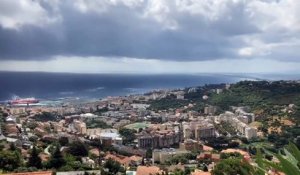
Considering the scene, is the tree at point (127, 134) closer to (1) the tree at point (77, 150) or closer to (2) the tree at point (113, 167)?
(1) the tree at point (77, 150)

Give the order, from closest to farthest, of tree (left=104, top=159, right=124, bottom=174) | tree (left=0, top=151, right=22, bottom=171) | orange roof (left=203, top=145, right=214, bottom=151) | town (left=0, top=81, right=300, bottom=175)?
tree (left=0, top=151, right=22, bottom=171) → town (left=0, top=81, right=300, bottom=175) → tree (left=104, top=159, right=124, bottom=174) → orange roof (left=203, top=145, right=214, bottom=151)

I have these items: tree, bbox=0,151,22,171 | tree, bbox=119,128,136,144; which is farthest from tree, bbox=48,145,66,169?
tree, bbox=119,128,136,144

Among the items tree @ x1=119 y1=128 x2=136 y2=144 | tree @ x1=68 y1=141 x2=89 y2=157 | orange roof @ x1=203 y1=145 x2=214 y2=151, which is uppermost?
tree @ x1=68 y1=141 x2=89 y2=157

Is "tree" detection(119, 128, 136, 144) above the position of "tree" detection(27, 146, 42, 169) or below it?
below

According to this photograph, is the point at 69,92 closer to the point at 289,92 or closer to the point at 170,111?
the point at 170,111

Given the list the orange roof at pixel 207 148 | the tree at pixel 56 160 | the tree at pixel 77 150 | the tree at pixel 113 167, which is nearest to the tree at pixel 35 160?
the tree at pixel 56 160

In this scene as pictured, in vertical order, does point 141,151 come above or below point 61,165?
below

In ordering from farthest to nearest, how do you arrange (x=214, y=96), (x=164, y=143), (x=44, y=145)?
(x=214, y=96), (x=164, y=143), (x=44, y=145)

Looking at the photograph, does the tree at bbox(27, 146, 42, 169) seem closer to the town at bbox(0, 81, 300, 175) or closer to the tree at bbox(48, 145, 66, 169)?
the town at bbox(0, 81, 300, 175)

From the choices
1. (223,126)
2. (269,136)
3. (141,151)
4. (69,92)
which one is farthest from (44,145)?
(69,92)

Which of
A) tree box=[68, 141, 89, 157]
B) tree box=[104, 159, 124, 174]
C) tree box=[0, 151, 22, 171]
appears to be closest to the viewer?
tree box=[0, 151, 22, 171]
